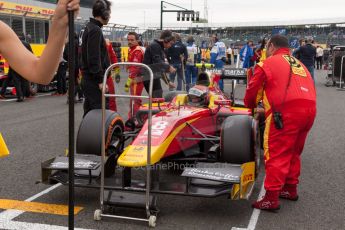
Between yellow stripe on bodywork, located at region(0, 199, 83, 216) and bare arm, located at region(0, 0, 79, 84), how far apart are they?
2.41 metres

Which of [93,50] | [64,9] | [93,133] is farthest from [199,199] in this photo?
[64,9]

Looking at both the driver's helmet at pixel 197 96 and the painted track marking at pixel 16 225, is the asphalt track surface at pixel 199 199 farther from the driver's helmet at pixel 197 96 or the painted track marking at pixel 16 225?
the driver's helmet at pixel 197 96

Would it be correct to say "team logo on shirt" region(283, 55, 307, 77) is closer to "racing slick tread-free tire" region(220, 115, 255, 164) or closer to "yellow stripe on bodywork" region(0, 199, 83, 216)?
"racing slick tread-free tire" region(220, 115, 255, 164)

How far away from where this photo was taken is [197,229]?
353 centimetres

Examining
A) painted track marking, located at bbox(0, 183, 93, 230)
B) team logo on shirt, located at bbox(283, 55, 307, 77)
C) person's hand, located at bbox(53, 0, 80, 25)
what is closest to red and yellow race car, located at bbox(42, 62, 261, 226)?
painted track marking, located at bbox(0, 183, 93, 230)

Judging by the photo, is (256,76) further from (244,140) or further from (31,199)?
(31,199)

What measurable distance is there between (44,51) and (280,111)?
2811 millimetres

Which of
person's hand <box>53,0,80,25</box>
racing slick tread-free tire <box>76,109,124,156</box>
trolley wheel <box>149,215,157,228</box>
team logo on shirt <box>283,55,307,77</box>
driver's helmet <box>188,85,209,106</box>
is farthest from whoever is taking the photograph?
driver's helmet <box>188,85,209,106</box>

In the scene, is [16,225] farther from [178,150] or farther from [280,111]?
[280,111]

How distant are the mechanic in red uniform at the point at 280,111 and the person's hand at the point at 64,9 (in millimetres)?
2790

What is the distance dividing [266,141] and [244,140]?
21cm

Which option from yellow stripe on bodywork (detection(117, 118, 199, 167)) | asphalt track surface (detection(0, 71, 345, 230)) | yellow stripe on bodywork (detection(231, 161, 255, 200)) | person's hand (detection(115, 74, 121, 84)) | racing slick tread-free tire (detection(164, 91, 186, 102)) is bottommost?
asphalt track surface (detection(0, 71, 345, 230))

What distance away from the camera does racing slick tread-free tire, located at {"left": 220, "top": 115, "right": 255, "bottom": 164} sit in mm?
4070

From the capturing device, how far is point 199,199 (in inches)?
166
